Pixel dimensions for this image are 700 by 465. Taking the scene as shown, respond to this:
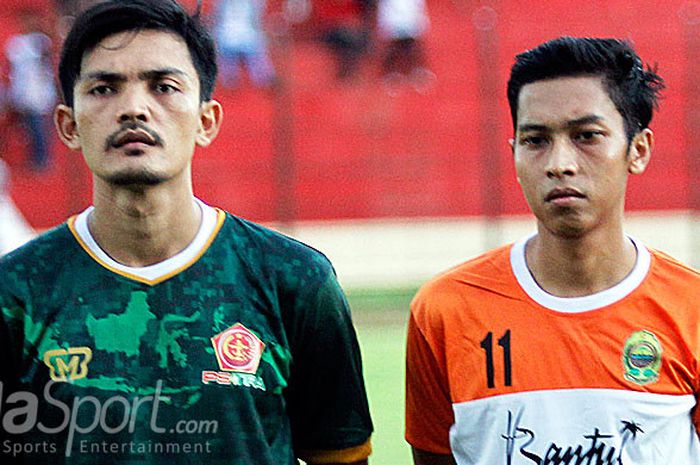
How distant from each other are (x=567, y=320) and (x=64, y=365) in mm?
1225

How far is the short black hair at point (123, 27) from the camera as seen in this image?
298 centimetres

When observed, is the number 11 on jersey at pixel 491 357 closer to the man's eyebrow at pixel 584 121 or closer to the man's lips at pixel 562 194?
the man's lips at pixel 562 194

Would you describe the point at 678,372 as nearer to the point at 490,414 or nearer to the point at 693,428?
the point at 693,428

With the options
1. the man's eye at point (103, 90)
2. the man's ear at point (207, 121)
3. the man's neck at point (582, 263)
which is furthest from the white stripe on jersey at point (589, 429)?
the man's eye at point (103, 90)

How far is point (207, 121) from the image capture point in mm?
3117

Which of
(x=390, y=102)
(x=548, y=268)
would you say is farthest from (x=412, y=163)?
(x=548, y=268)

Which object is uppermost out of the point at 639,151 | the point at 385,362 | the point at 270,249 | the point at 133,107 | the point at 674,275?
the point at 133,107

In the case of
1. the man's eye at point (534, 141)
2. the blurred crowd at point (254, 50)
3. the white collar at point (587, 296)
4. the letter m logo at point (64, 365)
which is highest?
the blurred crowd at point (254, 50)

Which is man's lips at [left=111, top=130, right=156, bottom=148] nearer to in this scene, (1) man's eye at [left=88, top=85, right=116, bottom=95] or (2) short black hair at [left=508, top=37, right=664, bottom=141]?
(1) man's eye at [left=88, top=85, right=116, bottom=95]

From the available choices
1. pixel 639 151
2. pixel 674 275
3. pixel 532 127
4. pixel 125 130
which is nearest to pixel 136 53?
pixel 125 130

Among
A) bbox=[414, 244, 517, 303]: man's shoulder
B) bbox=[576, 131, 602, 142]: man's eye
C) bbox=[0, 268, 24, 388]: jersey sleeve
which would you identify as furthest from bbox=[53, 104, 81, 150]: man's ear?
bbox=[576, 131, 602, 142]: man's eye

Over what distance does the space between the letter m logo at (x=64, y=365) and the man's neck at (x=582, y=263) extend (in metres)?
1.18

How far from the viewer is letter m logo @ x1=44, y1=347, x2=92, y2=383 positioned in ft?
9.09

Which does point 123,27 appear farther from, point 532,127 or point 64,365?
point 532,127
